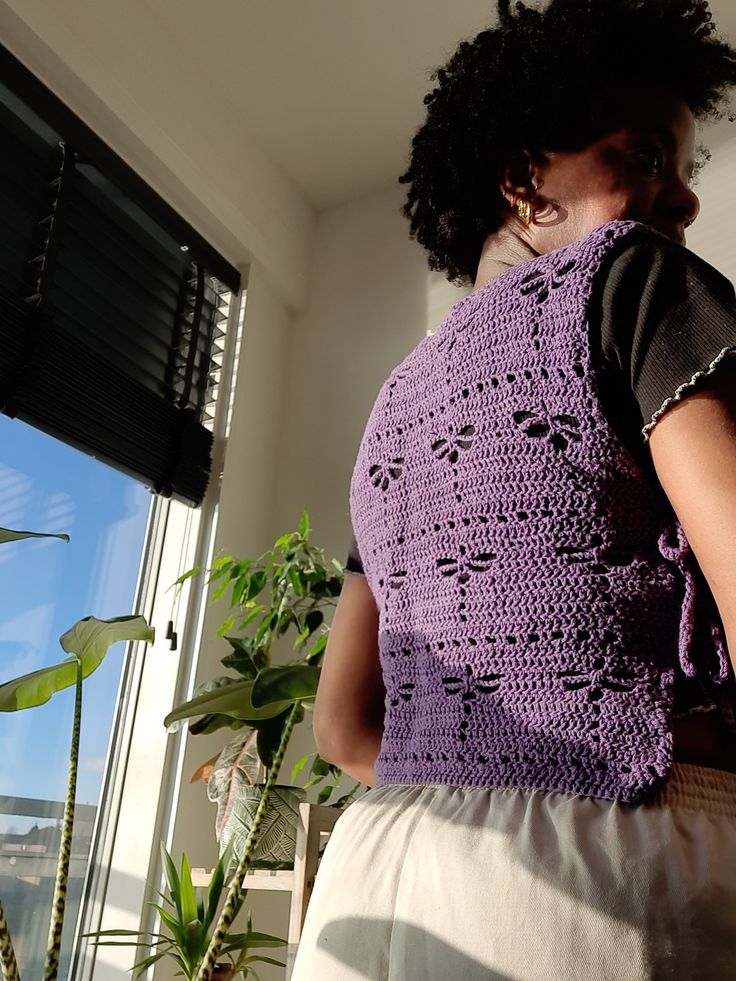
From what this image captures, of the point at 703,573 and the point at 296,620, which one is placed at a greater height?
the point at 296,620

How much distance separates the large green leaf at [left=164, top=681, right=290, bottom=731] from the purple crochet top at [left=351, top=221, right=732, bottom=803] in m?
0.80

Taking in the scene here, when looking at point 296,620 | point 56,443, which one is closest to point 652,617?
point 296,620

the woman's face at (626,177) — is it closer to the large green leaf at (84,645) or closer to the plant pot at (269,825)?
the large green leaf at (84,645)

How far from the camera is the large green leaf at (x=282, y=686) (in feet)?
4.40

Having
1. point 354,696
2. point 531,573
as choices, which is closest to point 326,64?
point 354,696

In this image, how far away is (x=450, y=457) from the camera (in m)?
0.58

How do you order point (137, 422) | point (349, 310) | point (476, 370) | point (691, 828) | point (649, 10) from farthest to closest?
point (349, 310), point (137, 422), point (649, 10), point (476, 370), point (691, 828)

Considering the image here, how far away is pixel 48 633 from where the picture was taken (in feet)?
7.16

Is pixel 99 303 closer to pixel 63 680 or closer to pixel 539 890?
pixel 63 680

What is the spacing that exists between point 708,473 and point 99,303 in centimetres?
217

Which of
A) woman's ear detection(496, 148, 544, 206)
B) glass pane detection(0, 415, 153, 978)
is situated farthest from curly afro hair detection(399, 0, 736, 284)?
glass pane detection(0, 415, 153, 978)

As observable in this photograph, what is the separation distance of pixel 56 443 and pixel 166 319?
54 centimetres

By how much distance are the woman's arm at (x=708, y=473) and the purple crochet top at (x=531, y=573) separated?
0.08 feet

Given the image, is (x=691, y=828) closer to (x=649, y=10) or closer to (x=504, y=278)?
(x=504, y=278)
